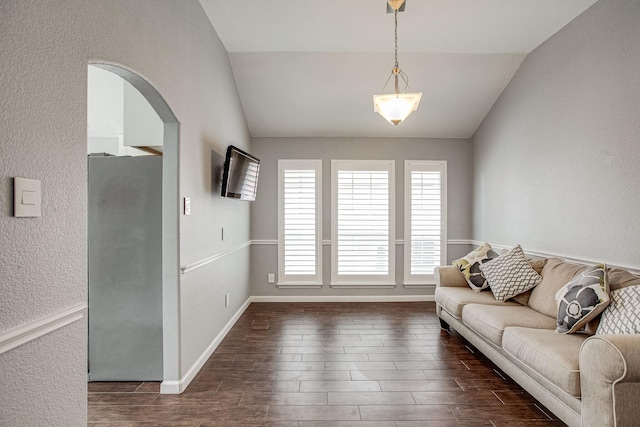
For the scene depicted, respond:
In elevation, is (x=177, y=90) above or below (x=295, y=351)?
above

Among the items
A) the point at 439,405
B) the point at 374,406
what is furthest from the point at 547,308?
the point at 374,406

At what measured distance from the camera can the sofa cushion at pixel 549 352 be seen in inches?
81.4

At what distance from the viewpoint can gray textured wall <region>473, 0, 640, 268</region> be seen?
9.11ft

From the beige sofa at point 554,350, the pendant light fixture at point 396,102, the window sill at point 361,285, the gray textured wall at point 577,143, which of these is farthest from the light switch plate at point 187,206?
the gray textured wall at point 577,143

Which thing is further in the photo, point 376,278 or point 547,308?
point 376,278

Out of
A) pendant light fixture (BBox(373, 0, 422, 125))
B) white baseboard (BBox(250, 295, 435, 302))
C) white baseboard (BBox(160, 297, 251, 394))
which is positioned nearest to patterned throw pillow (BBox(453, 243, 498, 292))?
white baseboard (BBox(250, 295, 435, 302))

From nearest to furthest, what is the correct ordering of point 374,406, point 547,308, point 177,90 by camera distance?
point 374,406 < point 177,90 < point 547,308

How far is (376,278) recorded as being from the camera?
18.1 feet

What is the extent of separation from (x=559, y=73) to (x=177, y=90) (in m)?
3.48

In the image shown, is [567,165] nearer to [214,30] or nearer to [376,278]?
[376,278]

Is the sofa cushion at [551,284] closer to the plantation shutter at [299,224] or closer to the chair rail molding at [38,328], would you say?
the plantation shutter at [299,224]

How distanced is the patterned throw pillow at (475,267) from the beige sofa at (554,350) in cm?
10

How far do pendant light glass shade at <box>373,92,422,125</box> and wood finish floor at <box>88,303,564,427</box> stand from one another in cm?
216

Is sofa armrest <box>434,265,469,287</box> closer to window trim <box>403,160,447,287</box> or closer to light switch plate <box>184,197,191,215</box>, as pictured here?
window trim <box>403,160,447,287</box>
